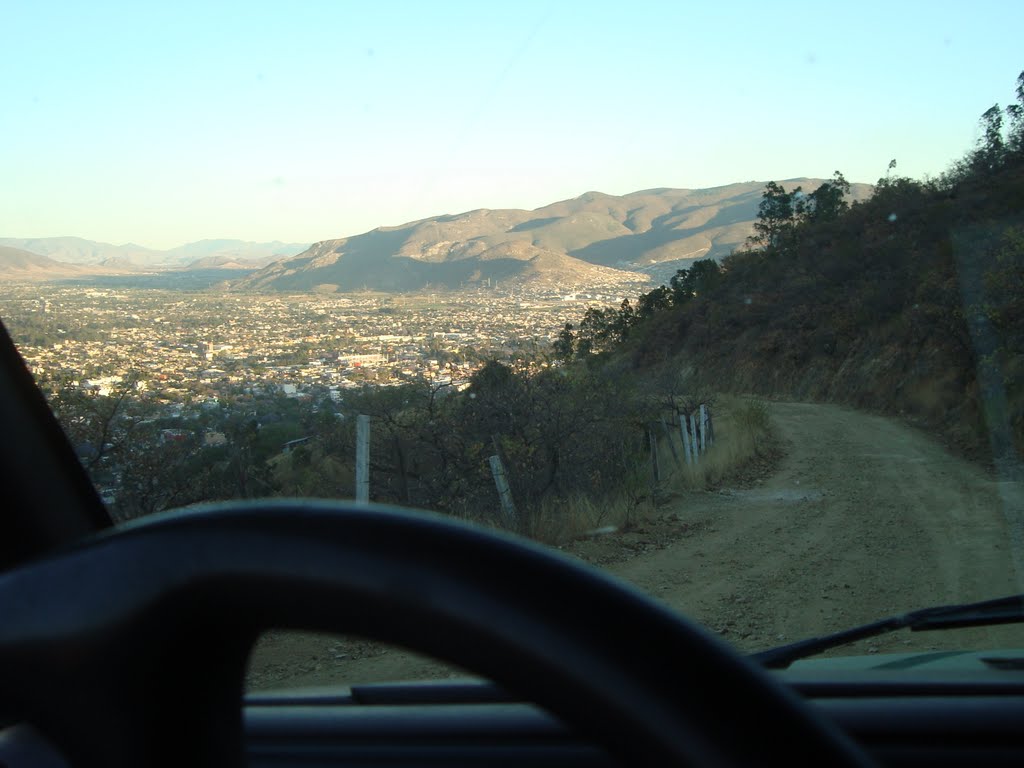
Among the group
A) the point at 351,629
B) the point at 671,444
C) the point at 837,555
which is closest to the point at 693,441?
the point at 671,444

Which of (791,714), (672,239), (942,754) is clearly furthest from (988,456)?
(672,239)

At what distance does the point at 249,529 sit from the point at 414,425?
8975 millimetres

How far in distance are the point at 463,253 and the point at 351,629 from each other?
1431 inches

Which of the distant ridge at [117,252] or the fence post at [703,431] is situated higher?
the distant ridge at [117,252]

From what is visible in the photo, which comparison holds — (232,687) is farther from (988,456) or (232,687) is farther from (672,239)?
(672,239)

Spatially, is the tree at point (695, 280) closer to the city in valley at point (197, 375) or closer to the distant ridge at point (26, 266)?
the city in valley at point (197, 375)

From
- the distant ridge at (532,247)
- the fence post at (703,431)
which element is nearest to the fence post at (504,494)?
the fence post at (703,431)

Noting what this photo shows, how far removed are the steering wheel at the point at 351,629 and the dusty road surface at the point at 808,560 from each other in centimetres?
368

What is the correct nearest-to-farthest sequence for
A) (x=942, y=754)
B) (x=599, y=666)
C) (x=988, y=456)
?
(x=599, y=666) < (x=942, y=754) < (x=988, y=456)

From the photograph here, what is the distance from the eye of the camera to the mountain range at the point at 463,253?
48.6 feet

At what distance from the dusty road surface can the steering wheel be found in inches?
145

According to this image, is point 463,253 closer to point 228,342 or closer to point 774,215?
point 774,215

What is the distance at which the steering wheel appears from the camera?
0.70 metres

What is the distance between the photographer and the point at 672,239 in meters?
71.1
